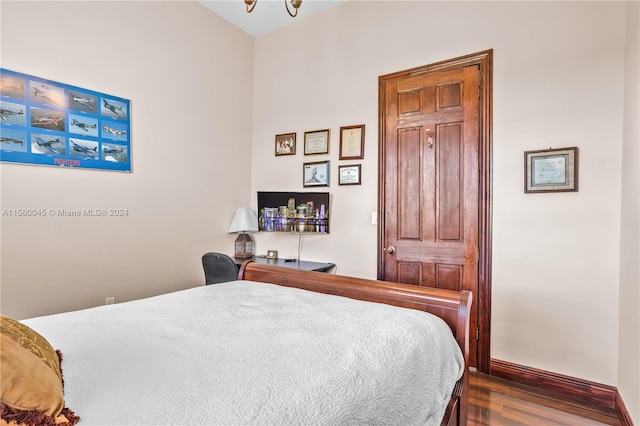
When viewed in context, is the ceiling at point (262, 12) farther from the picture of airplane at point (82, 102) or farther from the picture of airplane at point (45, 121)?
the picture of airplane at point (45, 121)

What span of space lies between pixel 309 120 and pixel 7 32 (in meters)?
2.41

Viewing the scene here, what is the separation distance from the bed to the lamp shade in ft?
5.94

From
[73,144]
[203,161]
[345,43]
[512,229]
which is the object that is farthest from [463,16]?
[73,144]

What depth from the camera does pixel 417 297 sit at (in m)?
1.76

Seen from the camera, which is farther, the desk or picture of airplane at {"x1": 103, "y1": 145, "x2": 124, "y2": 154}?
the desk

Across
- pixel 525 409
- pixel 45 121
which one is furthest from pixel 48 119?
pixel 525 409

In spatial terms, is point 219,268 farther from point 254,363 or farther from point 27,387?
point 27,387

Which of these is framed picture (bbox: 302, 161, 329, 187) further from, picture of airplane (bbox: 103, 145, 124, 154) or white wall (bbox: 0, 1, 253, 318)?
picture of airplane (bbox: 103, 145, 124, 154)

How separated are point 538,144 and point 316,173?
195 cm

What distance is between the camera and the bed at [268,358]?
84cm

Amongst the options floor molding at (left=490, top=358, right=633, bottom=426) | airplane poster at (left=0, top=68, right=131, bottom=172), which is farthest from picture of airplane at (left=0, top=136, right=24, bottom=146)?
floor molding at (left=490, top=358, right=633, bottom=426)

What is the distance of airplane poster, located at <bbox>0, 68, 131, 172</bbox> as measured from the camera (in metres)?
2.30

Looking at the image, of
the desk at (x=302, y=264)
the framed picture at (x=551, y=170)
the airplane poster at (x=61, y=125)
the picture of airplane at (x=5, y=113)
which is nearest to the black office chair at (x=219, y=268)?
the desk at (x=302, y=264)

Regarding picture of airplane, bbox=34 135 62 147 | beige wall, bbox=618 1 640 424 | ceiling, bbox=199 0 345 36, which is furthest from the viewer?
ceiling, bbox=199 0 345 36
